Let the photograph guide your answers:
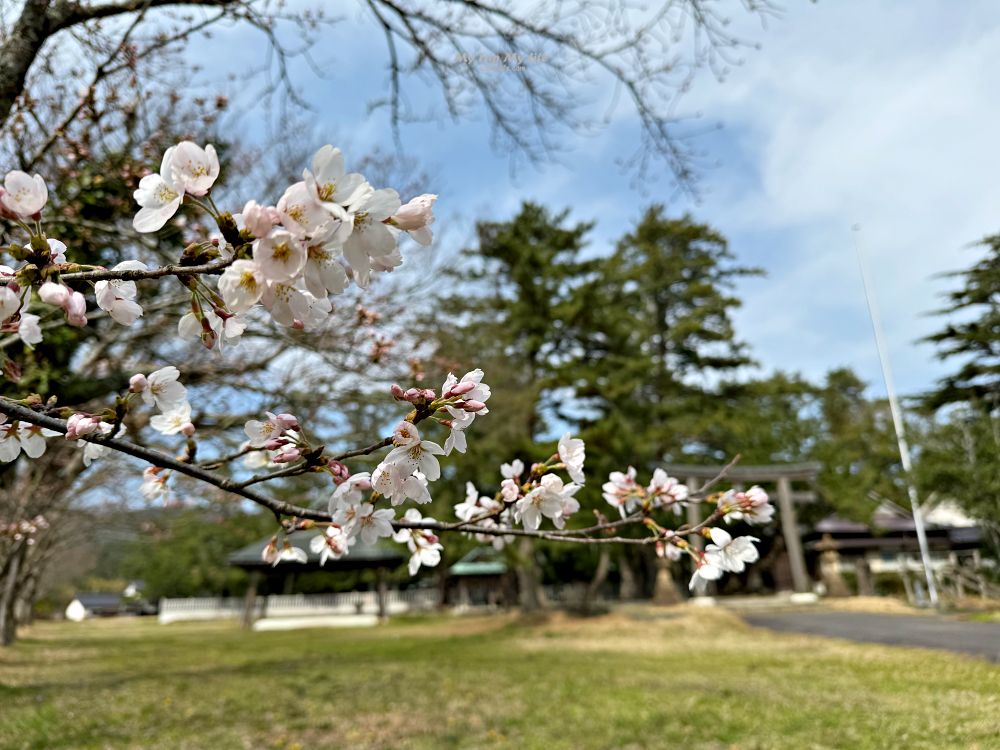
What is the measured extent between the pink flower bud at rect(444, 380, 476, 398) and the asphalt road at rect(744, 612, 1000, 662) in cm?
418

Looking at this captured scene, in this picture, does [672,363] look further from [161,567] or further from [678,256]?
[161,567]

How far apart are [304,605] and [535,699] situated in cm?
2043

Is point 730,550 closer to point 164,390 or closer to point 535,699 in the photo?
point 164,390

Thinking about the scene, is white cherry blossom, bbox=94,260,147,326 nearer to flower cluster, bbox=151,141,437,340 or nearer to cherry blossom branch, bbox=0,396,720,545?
flower cluster, bbox=151,141,437,340

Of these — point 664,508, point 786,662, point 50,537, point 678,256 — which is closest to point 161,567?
point 50,537

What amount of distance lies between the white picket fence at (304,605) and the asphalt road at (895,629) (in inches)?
597

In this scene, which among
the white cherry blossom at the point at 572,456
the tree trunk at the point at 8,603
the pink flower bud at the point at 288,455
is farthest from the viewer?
the tree trunk at the point at 8,603

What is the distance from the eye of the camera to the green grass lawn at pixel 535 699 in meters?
3.14

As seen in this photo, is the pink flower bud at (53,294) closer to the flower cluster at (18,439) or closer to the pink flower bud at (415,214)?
the pink flower bud at (415,214)

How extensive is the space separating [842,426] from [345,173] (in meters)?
37.3

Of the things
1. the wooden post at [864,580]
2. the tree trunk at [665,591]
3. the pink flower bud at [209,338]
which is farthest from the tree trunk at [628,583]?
the pink flower bud at [209,338]

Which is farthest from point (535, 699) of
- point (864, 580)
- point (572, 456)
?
point (864, 580)

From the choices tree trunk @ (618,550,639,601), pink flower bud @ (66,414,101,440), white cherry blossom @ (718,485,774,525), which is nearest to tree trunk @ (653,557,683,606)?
tree trunk @ (618,550,639,601)

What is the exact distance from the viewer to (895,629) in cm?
808
